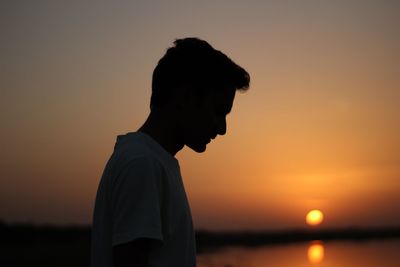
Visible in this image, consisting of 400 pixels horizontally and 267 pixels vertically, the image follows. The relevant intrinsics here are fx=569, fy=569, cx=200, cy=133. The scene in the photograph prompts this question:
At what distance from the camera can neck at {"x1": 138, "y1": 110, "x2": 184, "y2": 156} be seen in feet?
6.59

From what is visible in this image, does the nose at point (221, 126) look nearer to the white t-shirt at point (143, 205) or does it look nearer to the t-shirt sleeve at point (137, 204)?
the white t-shirt at point (143, 205)

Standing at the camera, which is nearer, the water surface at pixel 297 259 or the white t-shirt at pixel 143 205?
the white t-shirt at pixel 143 205

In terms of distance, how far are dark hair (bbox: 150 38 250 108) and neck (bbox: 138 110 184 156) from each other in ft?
0.18

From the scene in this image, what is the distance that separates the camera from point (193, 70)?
2.07 m

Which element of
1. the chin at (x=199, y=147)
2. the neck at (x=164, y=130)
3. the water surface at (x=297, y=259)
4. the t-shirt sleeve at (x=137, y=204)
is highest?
the water surface at (x=297, y=259)

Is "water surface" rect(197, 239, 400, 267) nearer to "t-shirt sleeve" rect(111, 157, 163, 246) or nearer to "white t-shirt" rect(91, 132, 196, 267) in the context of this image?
"white t-shirt" rect(91, 132, 196, 267)

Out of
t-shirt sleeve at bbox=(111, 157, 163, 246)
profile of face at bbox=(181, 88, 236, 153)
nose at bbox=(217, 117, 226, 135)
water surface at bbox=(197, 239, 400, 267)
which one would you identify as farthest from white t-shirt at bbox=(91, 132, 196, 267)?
water surface at bbox=(197, 239, 400, 267)

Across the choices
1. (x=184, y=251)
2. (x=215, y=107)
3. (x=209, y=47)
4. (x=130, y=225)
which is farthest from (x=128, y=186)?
(x=209, y=47)

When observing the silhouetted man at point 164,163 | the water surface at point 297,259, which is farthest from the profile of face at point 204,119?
the water surface at point 297,259

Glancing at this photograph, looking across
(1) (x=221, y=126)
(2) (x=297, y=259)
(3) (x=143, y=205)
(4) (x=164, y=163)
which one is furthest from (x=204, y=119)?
(2) (x=297, y=259)

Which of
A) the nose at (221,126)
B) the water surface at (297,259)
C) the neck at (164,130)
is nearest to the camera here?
the neck at (164,130)

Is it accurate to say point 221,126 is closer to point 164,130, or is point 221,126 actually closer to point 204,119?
point 204,119

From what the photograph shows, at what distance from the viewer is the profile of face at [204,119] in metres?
2.04

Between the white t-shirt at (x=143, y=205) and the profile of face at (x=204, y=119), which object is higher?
the profile of face at (x=204, y=119)
